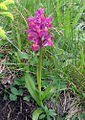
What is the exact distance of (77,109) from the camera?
1349mm

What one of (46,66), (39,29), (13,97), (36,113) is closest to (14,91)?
(13,97)

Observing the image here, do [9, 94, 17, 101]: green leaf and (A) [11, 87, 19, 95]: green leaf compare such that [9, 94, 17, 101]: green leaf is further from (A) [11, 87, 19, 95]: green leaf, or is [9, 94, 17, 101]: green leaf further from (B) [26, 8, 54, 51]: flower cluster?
(B) [26, 8, 54, 51]: flower cluster

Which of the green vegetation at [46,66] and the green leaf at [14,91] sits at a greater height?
the green vegetation at [46,66]

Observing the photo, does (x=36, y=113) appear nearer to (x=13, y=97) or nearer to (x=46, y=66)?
(x=13, y=97)

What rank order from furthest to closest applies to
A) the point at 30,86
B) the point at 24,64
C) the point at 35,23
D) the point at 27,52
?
the point at 27,52 → the point at 24,64 → the point at 30,86 → the point at 35,23

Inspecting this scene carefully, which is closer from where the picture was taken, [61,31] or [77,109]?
[77,109]

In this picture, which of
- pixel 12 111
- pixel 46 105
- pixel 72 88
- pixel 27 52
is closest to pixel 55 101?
pixel 46 105

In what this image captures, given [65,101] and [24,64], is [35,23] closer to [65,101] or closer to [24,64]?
[24,64]

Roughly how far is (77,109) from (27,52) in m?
0.79

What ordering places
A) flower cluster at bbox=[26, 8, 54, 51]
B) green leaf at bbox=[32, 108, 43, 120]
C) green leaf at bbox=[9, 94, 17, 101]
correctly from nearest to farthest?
flower cluster at bbox=[26, 8, 54, 51]
green leaf at bbox=[32, 108, 43, 120]
green leaf at bbox=[9, 94, 17, 101]

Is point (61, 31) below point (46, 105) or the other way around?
the other way around

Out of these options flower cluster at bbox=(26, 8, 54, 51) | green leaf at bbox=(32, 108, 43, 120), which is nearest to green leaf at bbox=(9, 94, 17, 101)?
green leaf at bbox=(32, 108, 43, 120)

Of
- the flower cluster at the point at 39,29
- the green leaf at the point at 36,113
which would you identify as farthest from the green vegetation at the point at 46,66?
the flower cluster at the point at 39,29

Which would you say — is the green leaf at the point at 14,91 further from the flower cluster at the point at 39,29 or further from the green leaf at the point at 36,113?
the flower cluster at the point at 39,29
